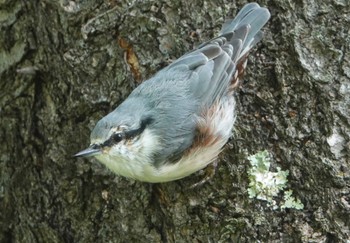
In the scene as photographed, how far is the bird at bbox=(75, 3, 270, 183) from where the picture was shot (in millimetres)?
3578

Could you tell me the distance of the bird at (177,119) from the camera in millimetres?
3578

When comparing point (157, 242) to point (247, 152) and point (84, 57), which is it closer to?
point (247, 152)

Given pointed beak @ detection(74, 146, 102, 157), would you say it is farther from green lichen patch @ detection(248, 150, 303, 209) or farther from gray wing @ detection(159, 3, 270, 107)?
green lichen patch @ detection(248, 150, 303, 209)

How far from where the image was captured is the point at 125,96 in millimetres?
3896

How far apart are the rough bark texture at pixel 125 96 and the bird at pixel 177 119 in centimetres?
10

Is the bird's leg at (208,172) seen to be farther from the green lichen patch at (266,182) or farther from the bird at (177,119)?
the green lichen patch at (266,182)

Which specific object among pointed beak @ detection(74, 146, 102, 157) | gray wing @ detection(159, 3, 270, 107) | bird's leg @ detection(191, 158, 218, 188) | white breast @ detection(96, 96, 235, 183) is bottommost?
bird's leg @ detection(191, 158, 218, 188)

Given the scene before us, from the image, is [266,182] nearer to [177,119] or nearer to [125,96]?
[177,119]

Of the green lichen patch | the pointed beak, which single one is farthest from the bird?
the green lichen patch

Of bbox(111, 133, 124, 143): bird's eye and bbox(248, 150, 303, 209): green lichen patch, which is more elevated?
bbox(111, 133, 124, 143): bird's eye

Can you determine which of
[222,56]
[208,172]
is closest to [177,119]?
[208,172]

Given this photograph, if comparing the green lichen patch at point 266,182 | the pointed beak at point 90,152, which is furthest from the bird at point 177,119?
the green lichen patch at point 266,182

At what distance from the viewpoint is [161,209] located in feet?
12.4

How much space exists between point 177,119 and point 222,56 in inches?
17.8
